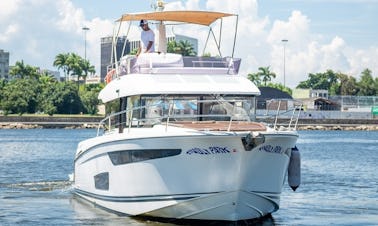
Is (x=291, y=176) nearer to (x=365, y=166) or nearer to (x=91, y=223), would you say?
(x=91, y=223)

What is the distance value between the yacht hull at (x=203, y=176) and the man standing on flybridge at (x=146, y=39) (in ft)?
13.0

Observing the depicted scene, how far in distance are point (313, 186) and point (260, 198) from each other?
1258cm

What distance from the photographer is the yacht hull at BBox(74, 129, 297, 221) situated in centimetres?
2052

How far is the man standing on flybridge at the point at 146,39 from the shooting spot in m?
25.5

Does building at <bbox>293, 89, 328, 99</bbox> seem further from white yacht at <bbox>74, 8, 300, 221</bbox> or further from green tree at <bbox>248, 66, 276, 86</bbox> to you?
white yacht at <bbox>74, 8, 300, 221</bbox>

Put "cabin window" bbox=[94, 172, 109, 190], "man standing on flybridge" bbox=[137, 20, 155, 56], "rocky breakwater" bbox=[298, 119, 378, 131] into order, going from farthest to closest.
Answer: "rocky breakwater" bbox=[298, 119, 378, 131]
"man standing on flybridge" bbox=[137, 20, 155, 56]
"cabin window" bbox=[94, 172, 109, 190]

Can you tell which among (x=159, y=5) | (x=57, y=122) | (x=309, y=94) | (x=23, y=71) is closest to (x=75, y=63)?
(x=23, y=71)

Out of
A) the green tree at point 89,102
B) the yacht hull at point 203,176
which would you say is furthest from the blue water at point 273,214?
the green tree at point 89,102

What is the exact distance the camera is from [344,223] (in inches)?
927

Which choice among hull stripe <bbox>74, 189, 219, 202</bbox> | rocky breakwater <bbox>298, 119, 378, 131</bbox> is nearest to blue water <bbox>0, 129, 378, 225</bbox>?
hull stripe <bbox>74, 189, 219, 202</bbox>

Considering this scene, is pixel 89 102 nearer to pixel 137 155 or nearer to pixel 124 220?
pixel 124 220

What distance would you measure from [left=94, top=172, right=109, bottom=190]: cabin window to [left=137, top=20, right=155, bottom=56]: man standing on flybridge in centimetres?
414

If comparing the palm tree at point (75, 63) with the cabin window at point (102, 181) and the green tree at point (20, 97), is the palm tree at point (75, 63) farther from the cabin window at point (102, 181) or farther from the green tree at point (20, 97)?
the cabin window at point (102, 181)

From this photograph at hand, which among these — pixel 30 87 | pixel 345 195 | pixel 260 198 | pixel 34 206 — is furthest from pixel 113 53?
pixel 30 87
